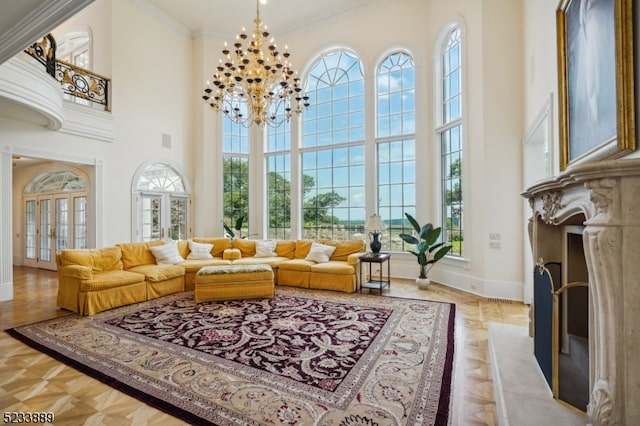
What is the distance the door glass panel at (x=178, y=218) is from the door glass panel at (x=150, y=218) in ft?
1.11

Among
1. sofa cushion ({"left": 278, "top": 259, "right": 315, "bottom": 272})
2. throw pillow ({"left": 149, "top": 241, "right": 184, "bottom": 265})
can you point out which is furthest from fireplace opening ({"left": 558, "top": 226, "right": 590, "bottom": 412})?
throw pillow ({"left": 149, "top": 241, "right": 184, "bottom": 265})

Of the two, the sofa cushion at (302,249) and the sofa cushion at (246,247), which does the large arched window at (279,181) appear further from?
the sofa cushion at (302,249)

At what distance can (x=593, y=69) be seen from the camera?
76.4 inches

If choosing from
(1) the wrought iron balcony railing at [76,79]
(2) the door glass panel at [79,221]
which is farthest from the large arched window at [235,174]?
(2) the door glass panel at [79,221]

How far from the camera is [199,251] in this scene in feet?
20.1

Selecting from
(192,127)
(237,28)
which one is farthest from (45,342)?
(237,28)

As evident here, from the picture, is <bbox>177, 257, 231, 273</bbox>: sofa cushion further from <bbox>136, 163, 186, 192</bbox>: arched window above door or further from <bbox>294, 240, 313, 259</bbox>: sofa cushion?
<bbox>136, 163, 186, 192</bbox>: arched window above door

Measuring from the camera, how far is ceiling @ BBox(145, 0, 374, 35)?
6.99 meters

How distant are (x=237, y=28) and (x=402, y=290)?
7.51 m

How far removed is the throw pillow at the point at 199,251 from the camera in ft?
19.9

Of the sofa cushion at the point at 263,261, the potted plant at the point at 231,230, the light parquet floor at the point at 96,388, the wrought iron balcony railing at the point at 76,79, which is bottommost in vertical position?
the light parquet floor at the point at 96,388

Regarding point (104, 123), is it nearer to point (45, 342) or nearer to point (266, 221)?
point (266, 221)

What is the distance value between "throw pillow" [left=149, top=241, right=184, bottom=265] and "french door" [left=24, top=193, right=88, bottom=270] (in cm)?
322

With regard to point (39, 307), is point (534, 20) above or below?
above
